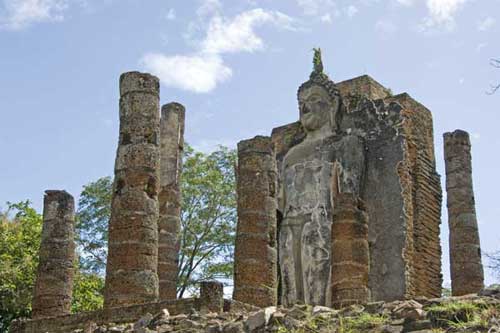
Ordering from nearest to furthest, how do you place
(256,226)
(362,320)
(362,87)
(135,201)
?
(362,320) → (135,201) → (256,226) → (362,87)

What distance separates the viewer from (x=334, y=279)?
12.4 m

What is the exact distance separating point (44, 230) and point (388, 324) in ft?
26.9

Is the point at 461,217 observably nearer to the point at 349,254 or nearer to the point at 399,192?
the point at 399,192

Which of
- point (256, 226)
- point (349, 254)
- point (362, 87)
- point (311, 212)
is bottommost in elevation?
point (349, 254)

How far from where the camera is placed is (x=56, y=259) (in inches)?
571

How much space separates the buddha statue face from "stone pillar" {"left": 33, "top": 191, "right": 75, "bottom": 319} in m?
4.24

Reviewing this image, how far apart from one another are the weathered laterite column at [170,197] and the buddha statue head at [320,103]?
9.88 ft

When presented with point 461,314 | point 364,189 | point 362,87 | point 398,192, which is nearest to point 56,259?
point 364,189

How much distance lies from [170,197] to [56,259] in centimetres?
301

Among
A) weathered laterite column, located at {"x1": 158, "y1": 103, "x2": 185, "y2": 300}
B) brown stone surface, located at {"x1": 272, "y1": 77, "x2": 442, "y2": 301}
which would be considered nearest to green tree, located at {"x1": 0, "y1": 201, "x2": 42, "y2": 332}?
weathered laterite column, located at {"x1": 158, "y1": 103, "x2": 185, "y2": 300}

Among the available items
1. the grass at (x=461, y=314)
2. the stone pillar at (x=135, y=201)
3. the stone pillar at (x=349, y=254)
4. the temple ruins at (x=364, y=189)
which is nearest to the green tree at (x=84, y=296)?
the temple ruins at (x=364, y=189)

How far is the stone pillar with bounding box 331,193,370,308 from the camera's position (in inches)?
481

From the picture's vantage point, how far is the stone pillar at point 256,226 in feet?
45.1

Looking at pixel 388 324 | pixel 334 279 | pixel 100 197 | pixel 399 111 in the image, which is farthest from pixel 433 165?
pixel 100 197
